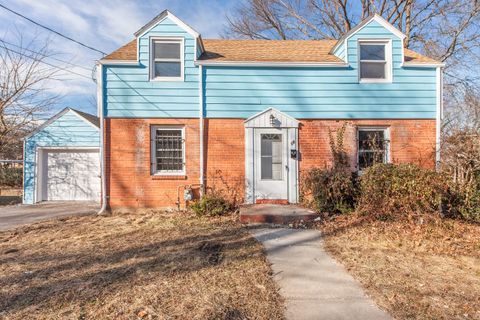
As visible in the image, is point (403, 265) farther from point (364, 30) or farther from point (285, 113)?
point (364, 30)

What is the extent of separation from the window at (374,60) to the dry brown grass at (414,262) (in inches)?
187

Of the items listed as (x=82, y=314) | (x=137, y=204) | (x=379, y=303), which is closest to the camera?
(x=82, y=314)

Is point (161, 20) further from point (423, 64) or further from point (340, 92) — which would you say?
point (423, 64)

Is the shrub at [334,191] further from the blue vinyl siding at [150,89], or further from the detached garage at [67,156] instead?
the detached garage at [67,156]

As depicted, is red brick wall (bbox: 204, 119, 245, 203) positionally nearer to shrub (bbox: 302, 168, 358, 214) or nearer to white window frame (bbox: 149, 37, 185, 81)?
white window frame (bbox: 149, 37, 185, 81)

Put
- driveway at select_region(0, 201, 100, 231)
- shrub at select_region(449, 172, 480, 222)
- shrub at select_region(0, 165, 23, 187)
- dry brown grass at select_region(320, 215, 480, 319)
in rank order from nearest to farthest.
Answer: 1. dry brown grass at select_region(320, 215, 480, 319)
2. shrub at select_region(449, 172, 480, 222)
3. driveway at select_region(0, 201, 100, 231)
4. shrub at select_region(0, 165, 23, 187)

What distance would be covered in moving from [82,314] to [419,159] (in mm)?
9596

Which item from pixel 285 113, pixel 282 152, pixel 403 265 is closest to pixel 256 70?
pixel 285 113

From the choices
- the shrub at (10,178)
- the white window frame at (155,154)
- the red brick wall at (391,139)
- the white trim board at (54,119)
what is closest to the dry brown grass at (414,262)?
the red brick wall at (391,139)

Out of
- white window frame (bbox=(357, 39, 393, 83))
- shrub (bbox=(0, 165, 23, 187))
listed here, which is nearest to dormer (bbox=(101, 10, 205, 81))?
white window frame (bbox=(357, 39, 393, 83))

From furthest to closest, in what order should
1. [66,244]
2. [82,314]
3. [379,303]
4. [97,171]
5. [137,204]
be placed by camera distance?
1. [97,171]
2. [137,204]
3. [66,244]
4. [379,303]
5. [82,314]

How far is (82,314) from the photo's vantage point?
310cm

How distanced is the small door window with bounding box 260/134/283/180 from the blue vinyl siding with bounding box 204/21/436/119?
3.08ft

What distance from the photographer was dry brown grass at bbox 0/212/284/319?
319 centimetres
